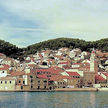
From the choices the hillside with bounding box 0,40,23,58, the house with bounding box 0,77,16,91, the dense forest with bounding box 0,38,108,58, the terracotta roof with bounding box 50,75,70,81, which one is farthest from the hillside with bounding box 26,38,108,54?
the house with bounding box 0,77,16,91

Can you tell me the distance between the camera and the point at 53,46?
19562 centimetres

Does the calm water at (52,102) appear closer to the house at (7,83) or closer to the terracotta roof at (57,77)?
the house at (7,83)

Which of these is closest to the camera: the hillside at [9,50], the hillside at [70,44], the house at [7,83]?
the house at [7,83]

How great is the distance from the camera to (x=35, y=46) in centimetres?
19300

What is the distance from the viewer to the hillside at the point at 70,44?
179 m

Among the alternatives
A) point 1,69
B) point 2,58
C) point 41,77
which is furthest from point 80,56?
point 41,77

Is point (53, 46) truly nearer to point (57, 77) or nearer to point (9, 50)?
point (9, 50)

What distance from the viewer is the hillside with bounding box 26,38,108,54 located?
179125 mm

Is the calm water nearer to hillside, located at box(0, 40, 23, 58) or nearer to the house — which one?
the house

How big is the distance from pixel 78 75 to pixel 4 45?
7101 cm

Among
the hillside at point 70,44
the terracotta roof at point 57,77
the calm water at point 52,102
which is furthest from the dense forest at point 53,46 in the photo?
the calm water at point 52,102

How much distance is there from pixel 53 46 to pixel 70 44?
9681mm

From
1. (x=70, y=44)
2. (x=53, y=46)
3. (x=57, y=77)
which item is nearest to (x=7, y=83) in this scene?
(x=57, y=77)

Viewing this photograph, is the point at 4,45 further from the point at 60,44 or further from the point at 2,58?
the point at 60,44
